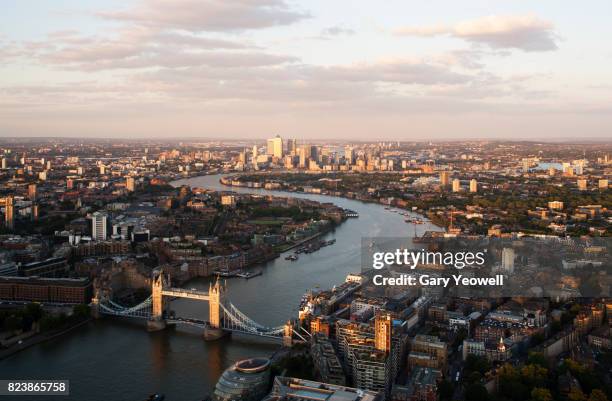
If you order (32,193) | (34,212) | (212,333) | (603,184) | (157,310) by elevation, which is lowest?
(212,333)

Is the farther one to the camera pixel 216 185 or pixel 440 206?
pixel 216 185

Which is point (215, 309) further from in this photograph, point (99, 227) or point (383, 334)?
point (99, 227)

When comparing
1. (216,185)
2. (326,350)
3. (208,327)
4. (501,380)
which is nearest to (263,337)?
(208,327)

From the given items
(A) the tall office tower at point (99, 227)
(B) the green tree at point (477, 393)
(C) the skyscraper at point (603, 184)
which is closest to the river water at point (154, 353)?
(B) the green tree at point (477, 393)

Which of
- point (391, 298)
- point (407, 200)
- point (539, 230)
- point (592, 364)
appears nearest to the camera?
point (592, 364)

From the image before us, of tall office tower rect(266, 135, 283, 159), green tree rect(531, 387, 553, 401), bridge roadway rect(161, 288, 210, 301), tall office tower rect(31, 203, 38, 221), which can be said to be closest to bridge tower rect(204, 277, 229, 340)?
bridge roadway rect(161, 288, 210, 301)

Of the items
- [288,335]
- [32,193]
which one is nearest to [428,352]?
[288,335]

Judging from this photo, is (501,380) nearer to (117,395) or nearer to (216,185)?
(117,395)
